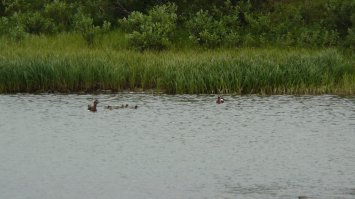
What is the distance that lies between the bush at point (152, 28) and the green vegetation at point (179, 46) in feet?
0.13

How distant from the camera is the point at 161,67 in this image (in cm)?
2564

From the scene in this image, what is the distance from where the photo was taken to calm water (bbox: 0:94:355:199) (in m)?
13.5

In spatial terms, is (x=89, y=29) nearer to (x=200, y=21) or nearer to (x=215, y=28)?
(x=200, y=21)

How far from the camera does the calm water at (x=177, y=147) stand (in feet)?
44.2

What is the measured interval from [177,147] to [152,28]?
48.5 feet

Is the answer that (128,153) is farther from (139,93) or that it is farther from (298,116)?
(139,93)

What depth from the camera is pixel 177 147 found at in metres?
17.0

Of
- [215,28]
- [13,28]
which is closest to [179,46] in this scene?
[215,28]

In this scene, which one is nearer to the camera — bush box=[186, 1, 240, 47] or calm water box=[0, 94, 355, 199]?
calm water box=[0, 94, 355, 199]

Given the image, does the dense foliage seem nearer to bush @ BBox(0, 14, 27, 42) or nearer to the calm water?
bush @ BBox(0, 14, 27, 42)

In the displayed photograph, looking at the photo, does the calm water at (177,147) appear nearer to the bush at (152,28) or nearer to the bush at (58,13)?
the bush at (152,28)

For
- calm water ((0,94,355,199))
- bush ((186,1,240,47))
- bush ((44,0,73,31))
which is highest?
bush ((44,0,73,31))

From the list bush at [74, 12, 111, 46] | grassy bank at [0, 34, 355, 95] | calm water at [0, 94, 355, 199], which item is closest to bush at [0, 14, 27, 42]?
bush at [74, 12, 111, 46]

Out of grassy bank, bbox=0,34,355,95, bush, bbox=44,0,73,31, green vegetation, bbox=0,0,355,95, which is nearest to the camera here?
grassy bank, bbox=0,34,355,95
